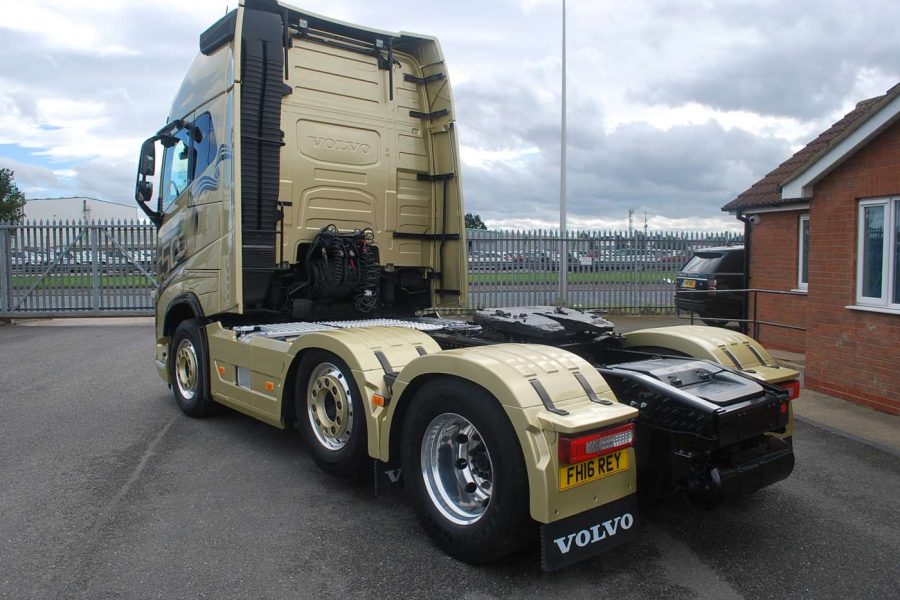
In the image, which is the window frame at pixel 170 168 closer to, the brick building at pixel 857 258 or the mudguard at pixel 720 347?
the mudguard at pixel 720 347

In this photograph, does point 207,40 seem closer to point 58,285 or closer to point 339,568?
point 339,568

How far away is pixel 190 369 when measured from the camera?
664cm

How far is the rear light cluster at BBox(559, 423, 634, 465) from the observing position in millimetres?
3010

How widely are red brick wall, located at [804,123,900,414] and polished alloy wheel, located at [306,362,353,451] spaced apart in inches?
220

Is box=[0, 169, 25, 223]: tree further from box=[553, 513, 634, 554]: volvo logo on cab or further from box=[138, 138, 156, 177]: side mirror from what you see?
box=[553, 513, 634, 554]: volvo logo on cab

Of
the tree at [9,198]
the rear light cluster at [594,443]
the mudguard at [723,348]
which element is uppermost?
the tree at [9,198]

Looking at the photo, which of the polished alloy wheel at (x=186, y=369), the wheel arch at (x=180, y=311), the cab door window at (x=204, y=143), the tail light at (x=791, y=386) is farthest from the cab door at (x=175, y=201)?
the tail light at (x=791, y=386)

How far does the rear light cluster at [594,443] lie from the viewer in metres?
3.01

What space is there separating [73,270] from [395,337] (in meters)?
14.3

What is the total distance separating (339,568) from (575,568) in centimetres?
121

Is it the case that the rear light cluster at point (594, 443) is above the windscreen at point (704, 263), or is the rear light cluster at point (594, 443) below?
below

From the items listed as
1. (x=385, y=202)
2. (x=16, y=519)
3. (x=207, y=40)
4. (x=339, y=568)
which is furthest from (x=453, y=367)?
(x=207, y=40)

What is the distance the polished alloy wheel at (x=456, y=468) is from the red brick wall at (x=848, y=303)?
17.4 feet

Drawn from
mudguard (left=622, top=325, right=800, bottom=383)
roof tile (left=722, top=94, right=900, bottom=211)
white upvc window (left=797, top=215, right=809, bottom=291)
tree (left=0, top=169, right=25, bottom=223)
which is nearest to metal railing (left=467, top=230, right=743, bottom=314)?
roof tile (left=722, top=94, right=900, bottom=211)
